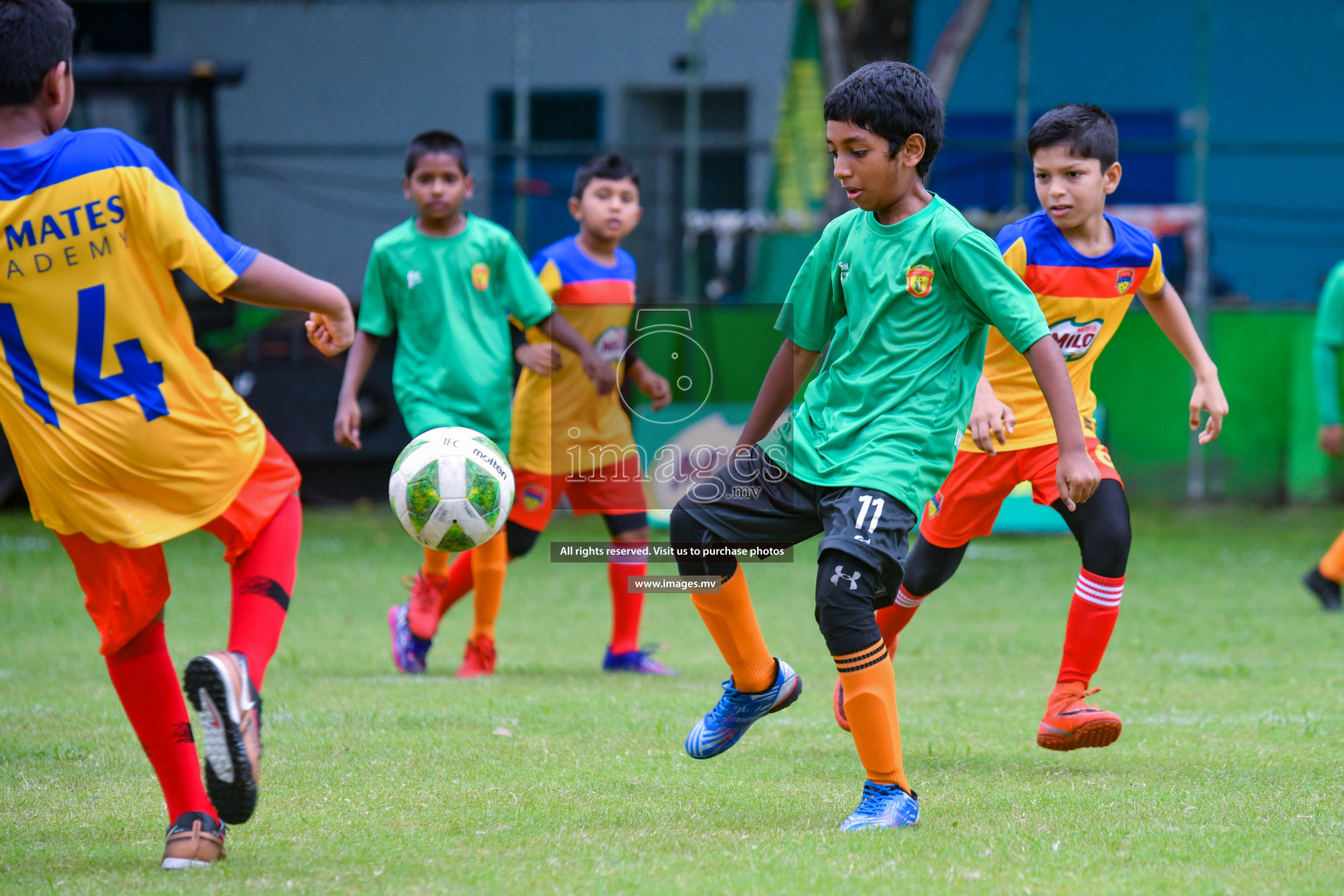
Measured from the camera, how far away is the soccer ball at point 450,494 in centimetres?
459

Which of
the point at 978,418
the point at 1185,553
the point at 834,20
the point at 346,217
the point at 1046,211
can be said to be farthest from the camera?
the point at 346,217

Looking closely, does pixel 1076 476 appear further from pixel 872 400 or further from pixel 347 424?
pixel 347 424

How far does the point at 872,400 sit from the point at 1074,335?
1.24 metres

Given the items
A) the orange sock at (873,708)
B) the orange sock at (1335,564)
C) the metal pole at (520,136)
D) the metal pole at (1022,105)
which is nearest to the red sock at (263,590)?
the orange sock at (873,708)

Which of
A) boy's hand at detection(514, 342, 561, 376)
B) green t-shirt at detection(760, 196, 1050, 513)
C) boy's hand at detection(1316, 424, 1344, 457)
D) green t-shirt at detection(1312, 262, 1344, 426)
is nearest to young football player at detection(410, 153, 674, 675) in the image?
boy's hand at detection(514, 342, 561, 376)

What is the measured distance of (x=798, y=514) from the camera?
3.85 m

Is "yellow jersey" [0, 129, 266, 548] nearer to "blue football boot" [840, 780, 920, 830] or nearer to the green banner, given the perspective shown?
"blue football boot" [840, 780, 920, 830]

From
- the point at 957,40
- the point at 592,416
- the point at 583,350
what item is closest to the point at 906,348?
the point at 583,350

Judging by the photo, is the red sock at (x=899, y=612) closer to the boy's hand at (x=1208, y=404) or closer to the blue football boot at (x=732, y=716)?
the blue football boot at (x=732, y=716)

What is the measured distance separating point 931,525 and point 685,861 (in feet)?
6.19

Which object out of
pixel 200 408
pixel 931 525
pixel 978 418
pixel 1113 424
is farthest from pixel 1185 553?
pixel 200 408

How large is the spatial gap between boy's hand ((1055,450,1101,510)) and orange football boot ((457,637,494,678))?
3.23 meters

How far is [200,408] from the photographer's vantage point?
3.37 meters

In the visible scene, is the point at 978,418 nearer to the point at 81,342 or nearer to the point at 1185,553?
the point at 81,342
